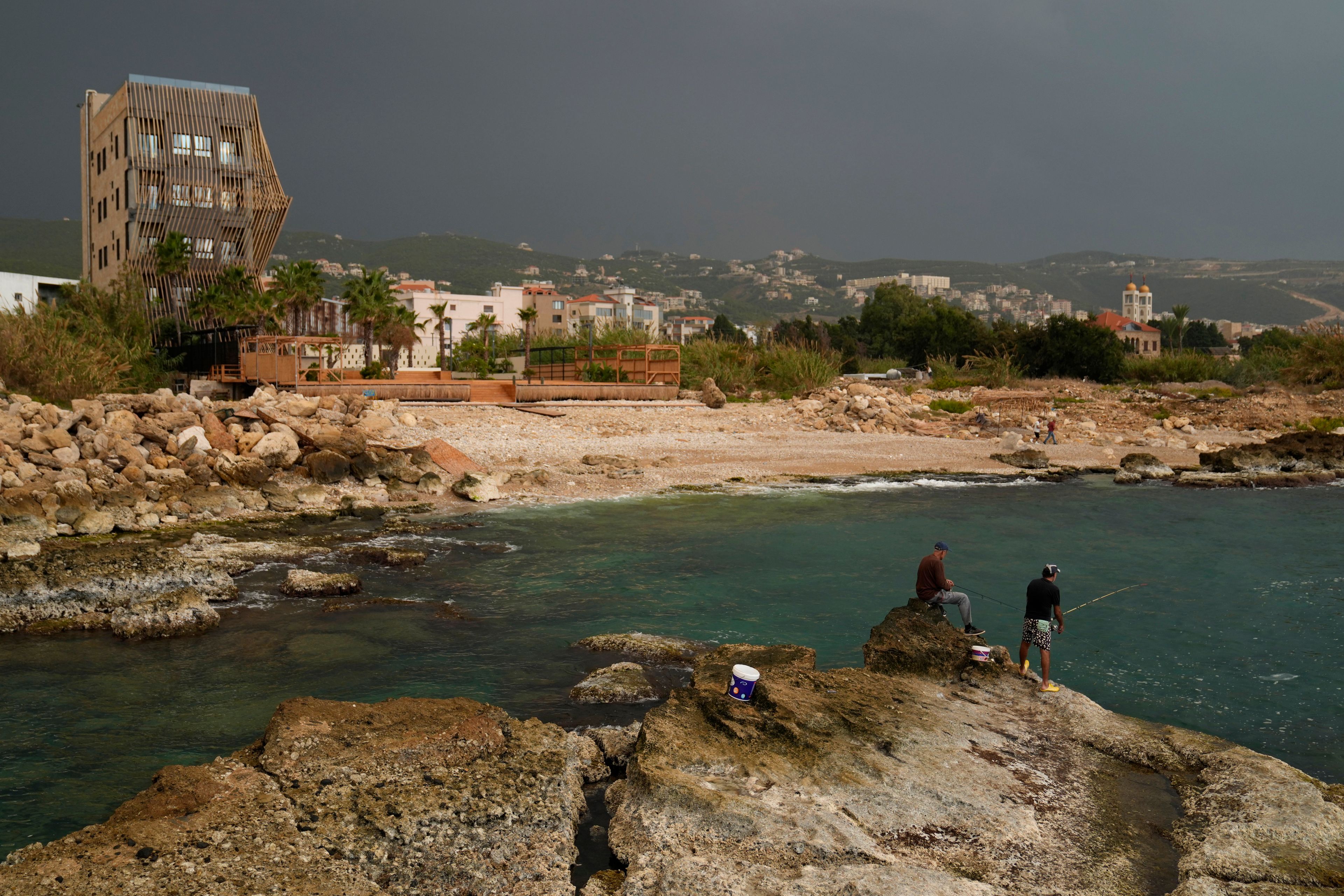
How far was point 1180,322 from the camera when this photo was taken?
345 ft

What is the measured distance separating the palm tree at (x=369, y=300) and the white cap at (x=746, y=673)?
38.0 m

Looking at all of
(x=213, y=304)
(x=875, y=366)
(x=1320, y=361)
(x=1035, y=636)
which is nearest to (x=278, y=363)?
(x=213, y=304)

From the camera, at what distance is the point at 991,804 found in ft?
20.8

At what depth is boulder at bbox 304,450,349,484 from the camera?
20312 mm

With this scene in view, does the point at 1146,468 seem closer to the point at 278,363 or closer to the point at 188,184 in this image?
the point at 278,363

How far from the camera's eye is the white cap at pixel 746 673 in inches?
288

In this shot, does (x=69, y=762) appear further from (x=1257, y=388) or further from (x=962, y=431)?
(x=1257, y=388)

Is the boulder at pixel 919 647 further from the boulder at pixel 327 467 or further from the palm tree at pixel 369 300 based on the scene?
the palm tree at pixel 369 300

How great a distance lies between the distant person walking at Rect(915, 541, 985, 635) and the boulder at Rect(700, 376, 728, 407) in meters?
23.8

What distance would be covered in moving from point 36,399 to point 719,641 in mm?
23563

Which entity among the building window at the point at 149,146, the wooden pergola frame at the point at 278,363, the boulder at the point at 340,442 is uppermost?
the building window at the point at 149,146

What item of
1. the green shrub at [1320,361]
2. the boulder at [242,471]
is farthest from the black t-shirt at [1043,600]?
the green shrub at [1320,361]

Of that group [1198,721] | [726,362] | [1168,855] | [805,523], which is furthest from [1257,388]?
[1168,855]

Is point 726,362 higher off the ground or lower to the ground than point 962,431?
higher
